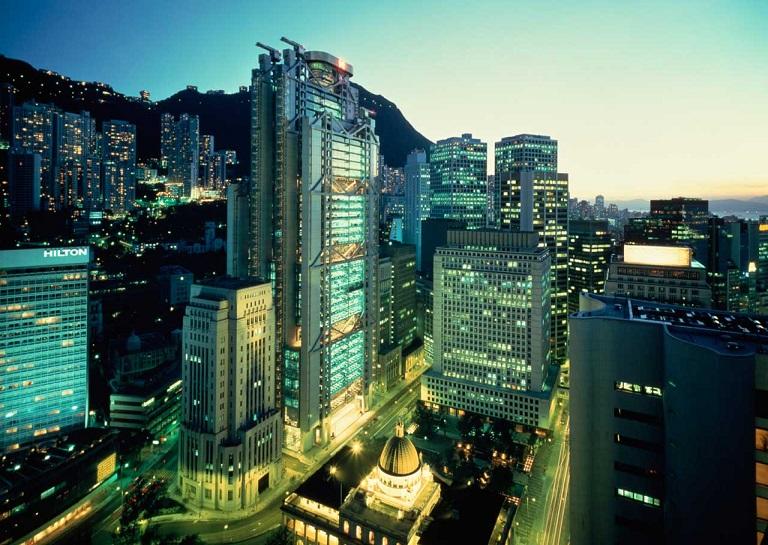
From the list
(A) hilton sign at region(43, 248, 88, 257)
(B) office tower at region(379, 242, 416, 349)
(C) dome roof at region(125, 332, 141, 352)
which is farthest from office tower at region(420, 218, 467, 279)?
(A) hilton sign at region(43, 248, 88, 257)

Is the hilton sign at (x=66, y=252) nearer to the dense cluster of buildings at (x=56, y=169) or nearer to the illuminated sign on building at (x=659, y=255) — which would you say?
the dense cluster of buildings at (x=56, y=169)

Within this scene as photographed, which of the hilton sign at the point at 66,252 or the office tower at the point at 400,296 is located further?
the office tower at the point at 400,296

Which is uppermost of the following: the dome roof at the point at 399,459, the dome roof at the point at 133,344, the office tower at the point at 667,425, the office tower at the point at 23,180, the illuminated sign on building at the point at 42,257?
the office tower at the point at 23,180

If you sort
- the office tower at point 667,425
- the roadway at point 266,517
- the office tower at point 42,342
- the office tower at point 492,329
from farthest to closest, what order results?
the office tower at point 492,329
the office tower at point 42,342
the roadway at point 266,517
the office tower at point 667,425

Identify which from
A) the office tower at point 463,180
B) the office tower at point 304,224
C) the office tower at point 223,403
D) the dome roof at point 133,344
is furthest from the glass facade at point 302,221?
the office tower at point 463,180

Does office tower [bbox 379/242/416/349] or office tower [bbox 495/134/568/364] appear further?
office tower [bbox 495/134/568/364]

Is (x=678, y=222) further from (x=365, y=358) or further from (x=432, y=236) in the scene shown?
(x=365, y=358)

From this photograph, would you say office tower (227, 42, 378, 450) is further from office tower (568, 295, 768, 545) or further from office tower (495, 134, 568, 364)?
office tower (495, 134, 568, 364)

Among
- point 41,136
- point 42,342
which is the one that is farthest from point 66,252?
point 41,136

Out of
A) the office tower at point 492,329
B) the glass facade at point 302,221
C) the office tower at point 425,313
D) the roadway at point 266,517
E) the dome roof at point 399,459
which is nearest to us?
the dome roof at point 399,459
